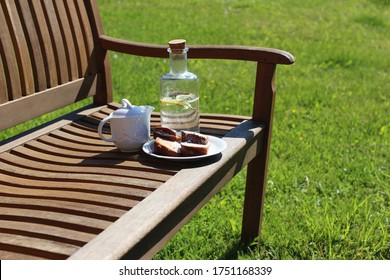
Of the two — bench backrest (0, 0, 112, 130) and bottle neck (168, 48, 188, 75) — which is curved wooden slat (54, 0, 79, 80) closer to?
bench backrest (0, 0, 112, 130)

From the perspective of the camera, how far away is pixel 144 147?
242cm

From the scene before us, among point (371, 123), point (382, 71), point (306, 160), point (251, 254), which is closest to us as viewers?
point (251, 254)

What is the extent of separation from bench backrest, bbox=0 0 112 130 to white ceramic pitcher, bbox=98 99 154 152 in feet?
1.49

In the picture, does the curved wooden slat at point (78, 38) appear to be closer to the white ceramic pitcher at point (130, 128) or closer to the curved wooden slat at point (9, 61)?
the curved wooden slat at point (9, 61)

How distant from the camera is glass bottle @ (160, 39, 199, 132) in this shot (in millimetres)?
2635

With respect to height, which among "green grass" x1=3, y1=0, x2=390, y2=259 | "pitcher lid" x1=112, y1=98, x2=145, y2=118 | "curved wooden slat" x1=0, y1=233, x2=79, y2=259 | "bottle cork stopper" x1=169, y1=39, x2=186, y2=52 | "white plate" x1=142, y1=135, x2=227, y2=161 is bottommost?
"green grass" x1=3, y1=0, x2=390, y2=259

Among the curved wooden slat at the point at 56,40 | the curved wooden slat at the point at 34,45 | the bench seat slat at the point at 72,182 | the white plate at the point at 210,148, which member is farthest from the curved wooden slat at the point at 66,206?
the curved wooden slat at the point at 56,40

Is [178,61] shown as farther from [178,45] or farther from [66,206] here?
[66,206]

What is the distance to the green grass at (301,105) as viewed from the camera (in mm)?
3098

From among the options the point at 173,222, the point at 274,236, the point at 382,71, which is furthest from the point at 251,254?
the point at 382,71

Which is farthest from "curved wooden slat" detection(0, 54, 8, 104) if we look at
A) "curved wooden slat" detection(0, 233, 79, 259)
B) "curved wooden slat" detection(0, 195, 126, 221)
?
"curved wooden slat" detection(0, 233, 79, 259)

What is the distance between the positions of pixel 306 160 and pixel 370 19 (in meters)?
4.85

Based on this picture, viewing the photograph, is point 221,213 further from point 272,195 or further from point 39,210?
point 39,210

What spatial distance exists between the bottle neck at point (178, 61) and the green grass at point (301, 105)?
0.79 metres
